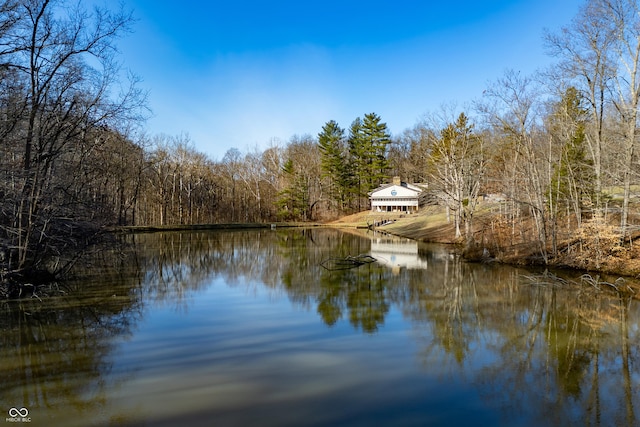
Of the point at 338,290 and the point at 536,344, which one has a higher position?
the point at 338,290

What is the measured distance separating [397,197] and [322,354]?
46473 mm

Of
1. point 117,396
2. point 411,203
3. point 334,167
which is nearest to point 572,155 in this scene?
point 117,396

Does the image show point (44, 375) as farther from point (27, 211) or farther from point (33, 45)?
point (33, 45)

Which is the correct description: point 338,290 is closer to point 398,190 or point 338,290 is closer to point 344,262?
point 344,262

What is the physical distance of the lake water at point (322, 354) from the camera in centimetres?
541

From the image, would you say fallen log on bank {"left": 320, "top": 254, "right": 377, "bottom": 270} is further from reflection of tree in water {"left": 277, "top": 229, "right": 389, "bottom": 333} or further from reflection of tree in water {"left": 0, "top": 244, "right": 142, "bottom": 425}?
reflection of tree in water {"left": 0, "top": 244, "right": 142, "bottom": 425}

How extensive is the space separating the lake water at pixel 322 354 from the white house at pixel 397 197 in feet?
126

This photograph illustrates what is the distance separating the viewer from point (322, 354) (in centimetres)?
754

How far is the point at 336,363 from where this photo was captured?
23.2ft

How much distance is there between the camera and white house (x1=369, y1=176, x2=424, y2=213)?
5231 centimetres

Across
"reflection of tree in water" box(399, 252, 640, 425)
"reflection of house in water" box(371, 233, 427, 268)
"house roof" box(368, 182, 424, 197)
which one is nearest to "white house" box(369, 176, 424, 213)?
"house roof" box(368, 182, 424, 197)

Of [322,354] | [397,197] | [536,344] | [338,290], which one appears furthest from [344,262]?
[397,197]

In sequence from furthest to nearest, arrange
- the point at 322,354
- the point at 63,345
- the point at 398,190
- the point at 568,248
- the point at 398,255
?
the point at 398,190 < the point at 398,255 < the point at 568,248 < the point at 63,345 < the point at 322,354

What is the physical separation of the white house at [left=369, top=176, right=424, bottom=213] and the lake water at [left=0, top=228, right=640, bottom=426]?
1509 inches
